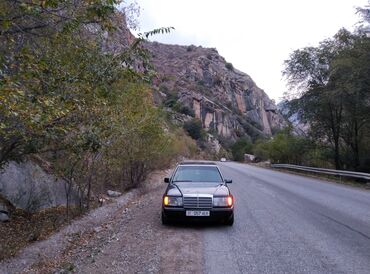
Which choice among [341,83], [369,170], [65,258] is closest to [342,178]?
[369,170]

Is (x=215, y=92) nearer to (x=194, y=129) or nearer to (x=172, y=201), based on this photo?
(x=194, y=129)

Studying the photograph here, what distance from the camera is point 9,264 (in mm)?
7953

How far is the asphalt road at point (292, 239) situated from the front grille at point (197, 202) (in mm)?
584

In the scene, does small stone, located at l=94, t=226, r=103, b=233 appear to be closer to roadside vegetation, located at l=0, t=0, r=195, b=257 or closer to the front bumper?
roadside vegetation, located at l=0, t=0, r=195, b=257

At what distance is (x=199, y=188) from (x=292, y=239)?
270 centimetres

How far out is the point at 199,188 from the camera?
10.0 metres

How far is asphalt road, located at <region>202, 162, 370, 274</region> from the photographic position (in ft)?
20.9

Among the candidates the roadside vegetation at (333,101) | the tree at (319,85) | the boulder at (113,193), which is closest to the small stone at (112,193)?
the boulder at (113,193)

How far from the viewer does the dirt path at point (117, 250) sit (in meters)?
6.55

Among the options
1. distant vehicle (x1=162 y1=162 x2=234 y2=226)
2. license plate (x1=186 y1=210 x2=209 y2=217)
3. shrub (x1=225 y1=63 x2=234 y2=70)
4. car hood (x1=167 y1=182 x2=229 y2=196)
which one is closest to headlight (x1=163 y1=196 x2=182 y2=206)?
distant vehicle (x1=162 y1=162 x2=234 y2=226)

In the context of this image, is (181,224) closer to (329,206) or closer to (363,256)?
(363,256)

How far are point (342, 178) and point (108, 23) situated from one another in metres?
22.2

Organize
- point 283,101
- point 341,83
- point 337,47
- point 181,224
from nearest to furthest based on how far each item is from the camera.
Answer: point 181,224 → point 341,83 → point 337,47 → point 283,101

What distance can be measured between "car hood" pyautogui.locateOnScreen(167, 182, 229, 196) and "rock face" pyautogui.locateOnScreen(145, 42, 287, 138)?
92.0 meters
